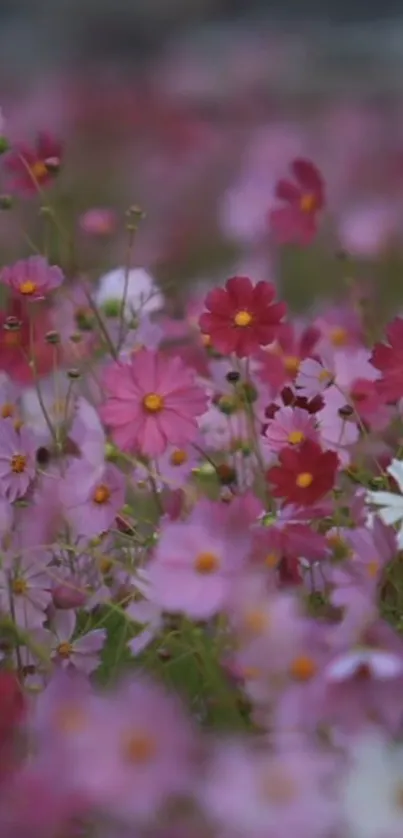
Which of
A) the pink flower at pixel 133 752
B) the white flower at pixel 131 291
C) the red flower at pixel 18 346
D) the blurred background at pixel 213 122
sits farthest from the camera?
the blurred background at pixel 213 122

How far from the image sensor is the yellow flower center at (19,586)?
52cm

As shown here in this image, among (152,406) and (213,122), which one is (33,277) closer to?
(152,406)

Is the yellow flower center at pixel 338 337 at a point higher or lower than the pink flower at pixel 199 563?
lower

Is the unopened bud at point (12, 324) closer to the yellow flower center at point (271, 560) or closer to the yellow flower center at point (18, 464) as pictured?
the yellow flower center at point (18, 464)

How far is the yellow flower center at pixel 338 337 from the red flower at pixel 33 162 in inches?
7.6

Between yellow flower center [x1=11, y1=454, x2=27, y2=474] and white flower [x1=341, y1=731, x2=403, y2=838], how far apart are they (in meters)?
0.23

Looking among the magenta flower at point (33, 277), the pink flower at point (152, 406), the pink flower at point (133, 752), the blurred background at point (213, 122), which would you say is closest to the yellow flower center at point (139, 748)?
the pink flower at point (133, 752)

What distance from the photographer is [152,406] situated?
1.86 feet

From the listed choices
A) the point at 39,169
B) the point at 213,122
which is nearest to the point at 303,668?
the point at 39,169

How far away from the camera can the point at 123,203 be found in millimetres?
2115

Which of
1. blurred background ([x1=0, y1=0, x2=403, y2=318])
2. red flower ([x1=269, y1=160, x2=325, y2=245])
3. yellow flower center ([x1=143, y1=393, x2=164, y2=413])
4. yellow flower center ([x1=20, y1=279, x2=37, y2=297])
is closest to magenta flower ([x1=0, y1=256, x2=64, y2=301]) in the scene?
yellow flower center ([x1=20, y1=279, x2=37, y2=297])

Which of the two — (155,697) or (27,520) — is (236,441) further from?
(155,697)

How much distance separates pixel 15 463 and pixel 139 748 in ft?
0.78

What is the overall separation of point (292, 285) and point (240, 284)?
1.22m
